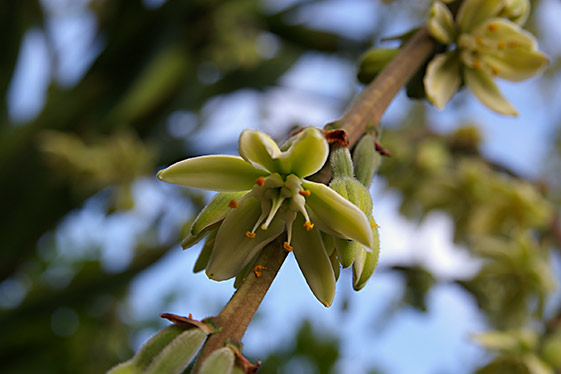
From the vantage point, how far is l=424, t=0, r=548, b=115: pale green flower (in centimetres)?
79

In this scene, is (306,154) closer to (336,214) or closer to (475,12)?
(336,214)

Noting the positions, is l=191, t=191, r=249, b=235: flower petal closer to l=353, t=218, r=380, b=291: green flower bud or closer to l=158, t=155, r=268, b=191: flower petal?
l=158, t=155, r=268, b=191: flower petal

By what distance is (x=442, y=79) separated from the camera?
779mm

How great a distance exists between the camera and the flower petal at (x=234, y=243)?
548 mm

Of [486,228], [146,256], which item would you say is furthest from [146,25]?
[486,228]

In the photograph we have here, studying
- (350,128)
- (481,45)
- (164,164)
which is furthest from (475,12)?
(164,164)

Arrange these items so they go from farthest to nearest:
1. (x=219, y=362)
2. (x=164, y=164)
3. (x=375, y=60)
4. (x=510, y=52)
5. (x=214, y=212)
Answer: (x=164, y=164) → (x=510, y=52) → (x=375, y=60) → (x=214, y=212) → (x=219, y=362)

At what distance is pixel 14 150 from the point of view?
3.05 m

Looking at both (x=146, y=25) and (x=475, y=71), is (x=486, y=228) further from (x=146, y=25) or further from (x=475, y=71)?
(x=146, y=25)

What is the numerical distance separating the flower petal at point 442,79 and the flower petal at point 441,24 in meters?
0.02

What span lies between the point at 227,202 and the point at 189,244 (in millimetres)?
54

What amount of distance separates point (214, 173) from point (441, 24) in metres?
0.42

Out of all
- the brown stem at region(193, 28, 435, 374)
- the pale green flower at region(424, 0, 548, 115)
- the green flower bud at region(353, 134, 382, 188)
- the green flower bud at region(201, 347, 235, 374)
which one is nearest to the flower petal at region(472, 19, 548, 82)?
the pale green flower at region(424, 0, 548, 115)

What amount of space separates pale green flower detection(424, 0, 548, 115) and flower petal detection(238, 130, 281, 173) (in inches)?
12.1
